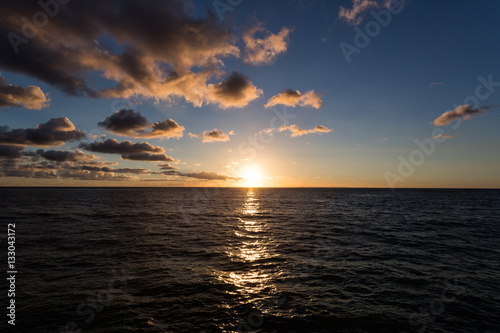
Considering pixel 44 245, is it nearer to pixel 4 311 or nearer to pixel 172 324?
pixel 4 311

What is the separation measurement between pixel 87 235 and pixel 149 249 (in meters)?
11.2

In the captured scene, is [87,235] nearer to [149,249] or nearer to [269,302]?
[149,249]

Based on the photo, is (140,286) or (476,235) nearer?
(140,286)

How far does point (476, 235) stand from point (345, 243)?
19350 mm

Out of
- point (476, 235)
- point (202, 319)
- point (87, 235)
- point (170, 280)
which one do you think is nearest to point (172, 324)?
point (202, 319)

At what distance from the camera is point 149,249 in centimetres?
2073

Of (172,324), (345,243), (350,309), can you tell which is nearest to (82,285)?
(172,324)

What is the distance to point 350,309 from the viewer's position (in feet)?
35.7

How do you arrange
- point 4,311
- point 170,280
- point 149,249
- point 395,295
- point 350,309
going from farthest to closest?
point 149,249, point 170,280, point 395,295, point 350,309, point 4,311

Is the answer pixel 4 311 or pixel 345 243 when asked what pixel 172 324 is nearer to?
pixel 4 311

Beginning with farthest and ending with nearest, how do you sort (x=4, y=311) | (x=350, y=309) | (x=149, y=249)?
(x=149, y=249), (x=350, y=309), (x=4, y=311)

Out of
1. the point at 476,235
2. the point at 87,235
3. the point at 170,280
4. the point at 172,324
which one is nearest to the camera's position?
the point at 172,324

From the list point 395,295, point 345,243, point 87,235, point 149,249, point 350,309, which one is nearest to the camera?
point 350,309

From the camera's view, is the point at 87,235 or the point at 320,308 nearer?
the point at 320,308
